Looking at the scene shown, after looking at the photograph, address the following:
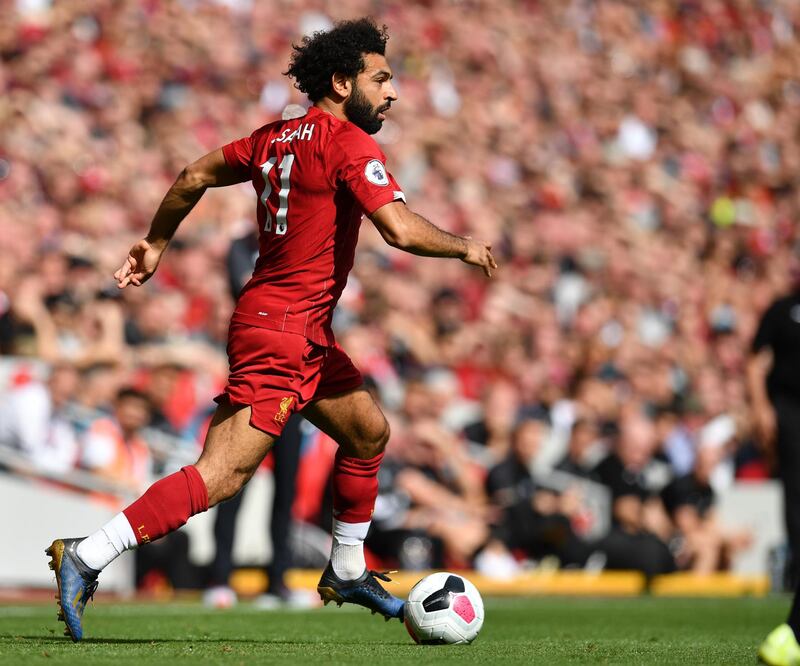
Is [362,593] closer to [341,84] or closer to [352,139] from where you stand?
[352,139]

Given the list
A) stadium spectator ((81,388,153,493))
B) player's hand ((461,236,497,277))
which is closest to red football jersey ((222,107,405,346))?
player's hand ((461,236,497,277))

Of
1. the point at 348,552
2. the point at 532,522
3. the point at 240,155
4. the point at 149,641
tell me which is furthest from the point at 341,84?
the point at 532,522

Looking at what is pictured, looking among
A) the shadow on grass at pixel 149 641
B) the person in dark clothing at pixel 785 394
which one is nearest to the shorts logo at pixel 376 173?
the shadow on grass at pixel 149 641

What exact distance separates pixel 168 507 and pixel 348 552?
3.57 ft

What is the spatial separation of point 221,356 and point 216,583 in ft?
11.2

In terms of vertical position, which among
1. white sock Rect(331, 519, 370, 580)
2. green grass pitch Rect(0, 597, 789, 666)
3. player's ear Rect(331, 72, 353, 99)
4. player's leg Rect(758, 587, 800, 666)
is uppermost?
player's ear Rect(331, 72, 353, 99)

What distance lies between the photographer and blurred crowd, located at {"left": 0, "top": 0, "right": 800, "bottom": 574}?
1148 centimetres

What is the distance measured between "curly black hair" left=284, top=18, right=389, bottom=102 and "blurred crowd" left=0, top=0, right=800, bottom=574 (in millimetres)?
3103

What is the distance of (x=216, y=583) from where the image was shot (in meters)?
8.98

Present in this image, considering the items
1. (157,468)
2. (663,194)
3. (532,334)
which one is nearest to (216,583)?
(157,468)

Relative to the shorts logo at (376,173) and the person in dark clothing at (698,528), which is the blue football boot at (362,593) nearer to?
the shorts logo at (376,173)

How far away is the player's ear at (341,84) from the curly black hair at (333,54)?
2cm

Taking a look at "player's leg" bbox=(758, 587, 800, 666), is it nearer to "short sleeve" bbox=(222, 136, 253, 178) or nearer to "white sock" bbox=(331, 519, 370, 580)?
"white sock" bbox=(331, 519, 370, 580)

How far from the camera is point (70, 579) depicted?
5449 mm
